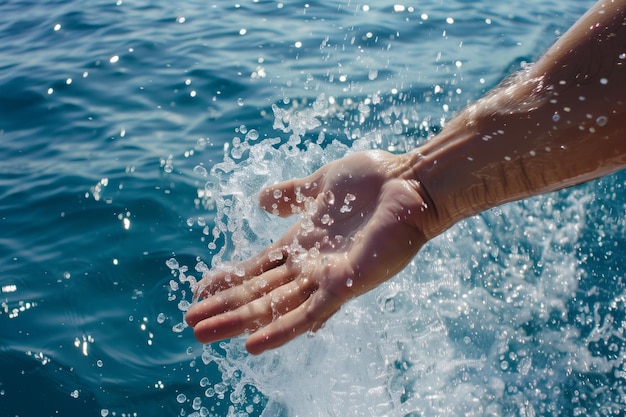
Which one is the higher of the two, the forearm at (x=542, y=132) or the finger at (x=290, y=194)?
the forearm at (x=542, y=132)

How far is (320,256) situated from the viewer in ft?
8.30

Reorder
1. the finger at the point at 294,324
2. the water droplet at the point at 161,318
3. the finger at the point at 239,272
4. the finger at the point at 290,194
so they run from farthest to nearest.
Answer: the water droplet at the point at 161,318
the finger at the point at 290,194
the finger at the point at 239,272
the finger at the point at 294,324

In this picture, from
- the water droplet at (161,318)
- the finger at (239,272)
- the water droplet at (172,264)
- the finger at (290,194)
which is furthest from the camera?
the water droplet at (172,264)

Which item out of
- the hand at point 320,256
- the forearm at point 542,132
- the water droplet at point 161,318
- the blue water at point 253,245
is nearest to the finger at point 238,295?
the hand at point 320,256

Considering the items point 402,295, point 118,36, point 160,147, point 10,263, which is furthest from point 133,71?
point 402,295

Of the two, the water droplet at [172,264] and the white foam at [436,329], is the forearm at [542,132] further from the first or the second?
the water droplet at [172,264]

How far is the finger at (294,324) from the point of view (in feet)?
7.21

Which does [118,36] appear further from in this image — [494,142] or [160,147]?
[494,142]

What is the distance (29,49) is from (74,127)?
2041 mm

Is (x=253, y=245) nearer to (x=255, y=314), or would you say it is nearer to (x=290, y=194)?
(x=290, y=194)

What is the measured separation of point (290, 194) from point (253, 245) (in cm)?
62

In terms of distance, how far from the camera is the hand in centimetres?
229

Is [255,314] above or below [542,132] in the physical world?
below

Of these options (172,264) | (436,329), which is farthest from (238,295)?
(436,329)
